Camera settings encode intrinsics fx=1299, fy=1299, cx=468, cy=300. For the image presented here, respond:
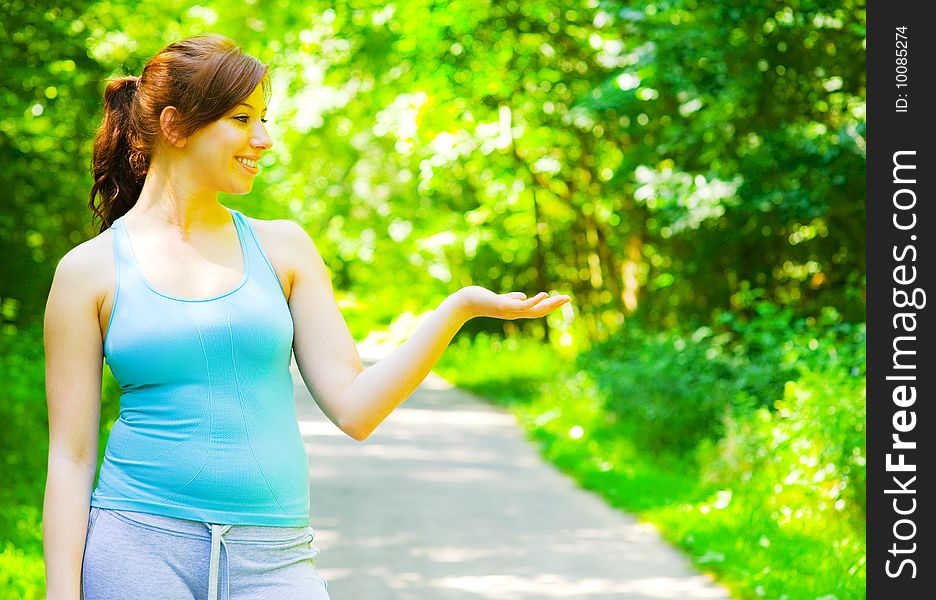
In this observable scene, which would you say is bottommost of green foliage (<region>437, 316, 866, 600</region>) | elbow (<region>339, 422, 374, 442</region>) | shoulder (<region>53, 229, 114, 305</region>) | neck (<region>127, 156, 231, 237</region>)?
green foliage (<region>437, 316, 866, 600</region>)

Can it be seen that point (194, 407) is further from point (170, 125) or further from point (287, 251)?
point (170, 125)

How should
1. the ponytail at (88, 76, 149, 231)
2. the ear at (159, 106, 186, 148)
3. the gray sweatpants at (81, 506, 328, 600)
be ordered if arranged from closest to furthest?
the gray sweatpants at (81, 506, 328, 600), the ear at (159, 106, 186, 148), the ponytail at (88, 76, 149, 231)

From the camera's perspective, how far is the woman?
228cm

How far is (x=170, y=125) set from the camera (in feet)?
7.86

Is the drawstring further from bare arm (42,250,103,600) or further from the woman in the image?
bare arm (42,250,103,600)

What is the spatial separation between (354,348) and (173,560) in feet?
1.64

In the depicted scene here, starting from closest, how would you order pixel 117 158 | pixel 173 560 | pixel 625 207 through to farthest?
pixel 173 560 → pixel 117 158 → pixel 625 207

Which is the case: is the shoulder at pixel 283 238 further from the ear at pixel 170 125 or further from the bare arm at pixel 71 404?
the bare arm at pixel 71 404

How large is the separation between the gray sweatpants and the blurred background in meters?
1.77

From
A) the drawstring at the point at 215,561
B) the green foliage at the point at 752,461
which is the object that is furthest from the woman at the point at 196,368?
the green foliage at the point at 752,461

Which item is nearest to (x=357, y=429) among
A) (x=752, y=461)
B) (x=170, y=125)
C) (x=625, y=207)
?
(x=170, y=125)

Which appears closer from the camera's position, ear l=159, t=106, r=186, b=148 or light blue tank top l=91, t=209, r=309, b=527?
light blue tank top l=91, t=209, r=309, b=527

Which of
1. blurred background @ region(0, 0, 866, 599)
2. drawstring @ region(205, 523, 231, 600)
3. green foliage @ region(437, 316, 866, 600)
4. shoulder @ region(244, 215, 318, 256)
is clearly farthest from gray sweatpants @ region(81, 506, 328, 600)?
green foliage @ region(437, 316, 866, 600)

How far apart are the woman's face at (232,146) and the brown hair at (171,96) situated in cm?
2
